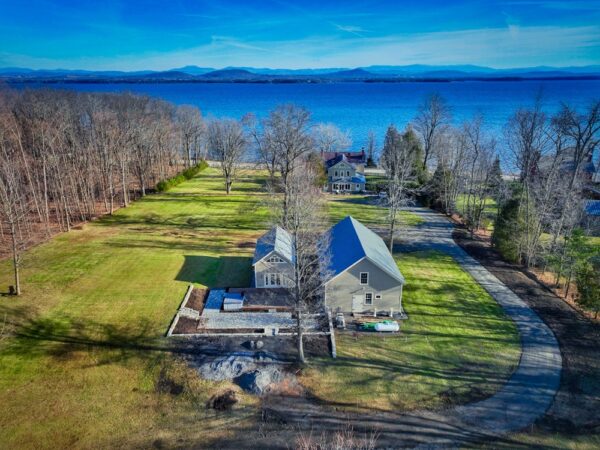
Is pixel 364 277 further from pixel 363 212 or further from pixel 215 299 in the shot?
pixel 363 212

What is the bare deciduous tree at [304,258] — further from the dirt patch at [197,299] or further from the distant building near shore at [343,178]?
the distant building near shore at [343,178]

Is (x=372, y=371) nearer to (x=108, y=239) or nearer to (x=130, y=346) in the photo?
(x=130, y=346)

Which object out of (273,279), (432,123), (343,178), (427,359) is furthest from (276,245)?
(432,123)

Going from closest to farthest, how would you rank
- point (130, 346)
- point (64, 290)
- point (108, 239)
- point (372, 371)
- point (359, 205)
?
point (372, 371) → point (130, 346) → point (64, 290) → point (108, 239) → point (359, 205)

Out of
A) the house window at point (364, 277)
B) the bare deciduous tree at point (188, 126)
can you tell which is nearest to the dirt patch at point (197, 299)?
the house window at point (364, 277)

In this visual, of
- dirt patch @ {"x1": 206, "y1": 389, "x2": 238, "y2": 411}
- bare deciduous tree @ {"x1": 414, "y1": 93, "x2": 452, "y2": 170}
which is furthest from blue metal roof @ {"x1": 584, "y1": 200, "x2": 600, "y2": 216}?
dirt patch @ {"x1": 206, "y1": 389, "x2": 238, "y2": 411}

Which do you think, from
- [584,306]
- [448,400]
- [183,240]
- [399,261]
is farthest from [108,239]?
[584,306]
